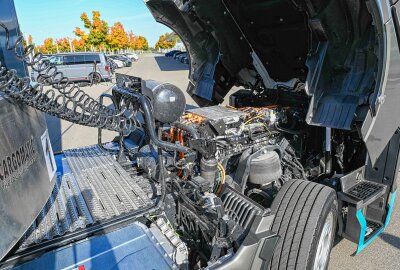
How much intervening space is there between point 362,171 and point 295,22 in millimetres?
1820

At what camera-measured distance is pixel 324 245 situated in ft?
8.59

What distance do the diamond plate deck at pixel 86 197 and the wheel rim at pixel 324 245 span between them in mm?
1444

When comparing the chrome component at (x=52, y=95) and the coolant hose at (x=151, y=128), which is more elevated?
the chrome component at (x=52, y=95)

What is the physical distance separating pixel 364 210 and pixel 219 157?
168cm

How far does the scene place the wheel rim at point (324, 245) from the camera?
2463 millimetres

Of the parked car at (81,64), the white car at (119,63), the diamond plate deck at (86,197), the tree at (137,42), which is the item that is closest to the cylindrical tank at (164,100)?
the diamond plate deck at (86,197)

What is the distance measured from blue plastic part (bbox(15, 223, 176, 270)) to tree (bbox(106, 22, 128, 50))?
168 ft

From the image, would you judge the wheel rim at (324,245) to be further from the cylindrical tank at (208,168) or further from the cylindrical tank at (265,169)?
the cylindrical tank at (208,168)

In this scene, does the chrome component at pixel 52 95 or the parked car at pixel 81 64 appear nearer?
the chrome component at pixel 52 95

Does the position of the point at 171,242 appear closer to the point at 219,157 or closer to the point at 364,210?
the point at 219,157

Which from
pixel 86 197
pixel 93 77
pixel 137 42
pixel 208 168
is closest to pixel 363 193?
pixel 208 168

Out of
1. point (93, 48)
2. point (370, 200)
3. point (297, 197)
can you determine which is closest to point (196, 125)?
point (297, 197)

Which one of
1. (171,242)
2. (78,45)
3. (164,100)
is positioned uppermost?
(78,45)

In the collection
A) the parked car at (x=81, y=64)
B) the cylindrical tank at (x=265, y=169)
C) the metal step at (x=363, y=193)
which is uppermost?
the parked car at (x=81, y=64)
